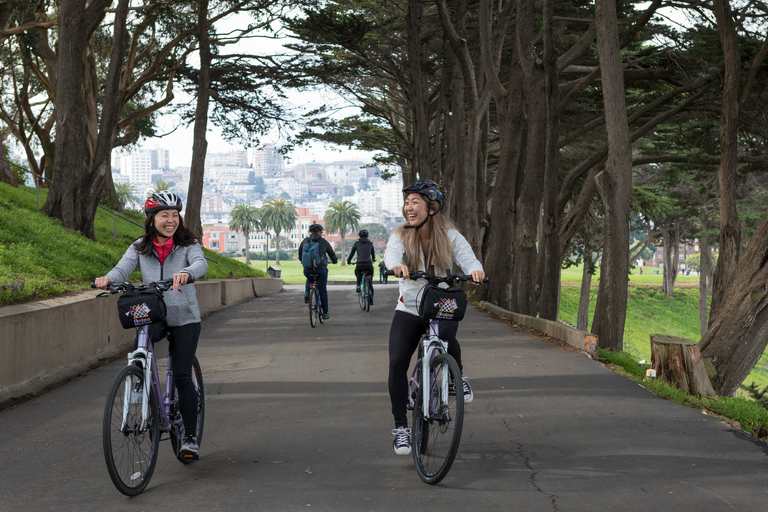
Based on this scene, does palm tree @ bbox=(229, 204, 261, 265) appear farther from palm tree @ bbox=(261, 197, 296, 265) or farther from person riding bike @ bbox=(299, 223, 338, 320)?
person riding bike @ bbox=(299, 223, 338, 320)

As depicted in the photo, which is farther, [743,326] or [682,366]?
[743,326]

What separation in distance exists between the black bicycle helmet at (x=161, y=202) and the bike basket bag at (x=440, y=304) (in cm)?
166

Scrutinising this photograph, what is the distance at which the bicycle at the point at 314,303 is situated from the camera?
14.4 m

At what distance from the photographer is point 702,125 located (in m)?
18.2

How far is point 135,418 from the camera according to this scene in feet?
15.5

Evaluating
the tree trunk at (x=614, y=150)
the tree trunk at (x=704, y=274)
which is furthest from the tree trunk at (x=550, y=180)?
the tree trunk at (x=704, y=274)

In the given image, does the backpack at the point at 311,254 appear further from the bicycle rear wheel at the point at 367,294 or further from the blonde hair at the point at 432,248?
the blonde hair at the point at 432,248

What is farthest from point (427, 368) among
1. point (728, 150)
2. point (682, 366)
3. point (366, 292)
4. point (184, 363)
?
point (366, 292)

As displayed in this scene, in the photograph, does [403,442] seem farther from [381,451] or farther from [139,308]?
[139,308]

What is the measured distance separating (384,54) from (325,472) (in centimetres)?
2266

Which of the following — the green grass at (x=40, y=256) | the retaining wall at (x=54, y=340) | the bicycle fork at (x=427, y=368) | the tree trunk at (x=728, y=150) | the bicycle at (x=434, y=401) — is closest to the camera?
the bicycle at (x=434, y=401)

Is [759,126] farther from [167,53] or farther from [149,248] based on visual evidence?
[167,53]

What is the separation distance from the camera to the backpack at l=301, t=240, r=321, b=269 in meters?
14.5

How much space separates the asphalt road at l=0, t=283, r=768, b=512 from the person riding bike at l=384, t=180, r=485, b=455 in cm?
45
